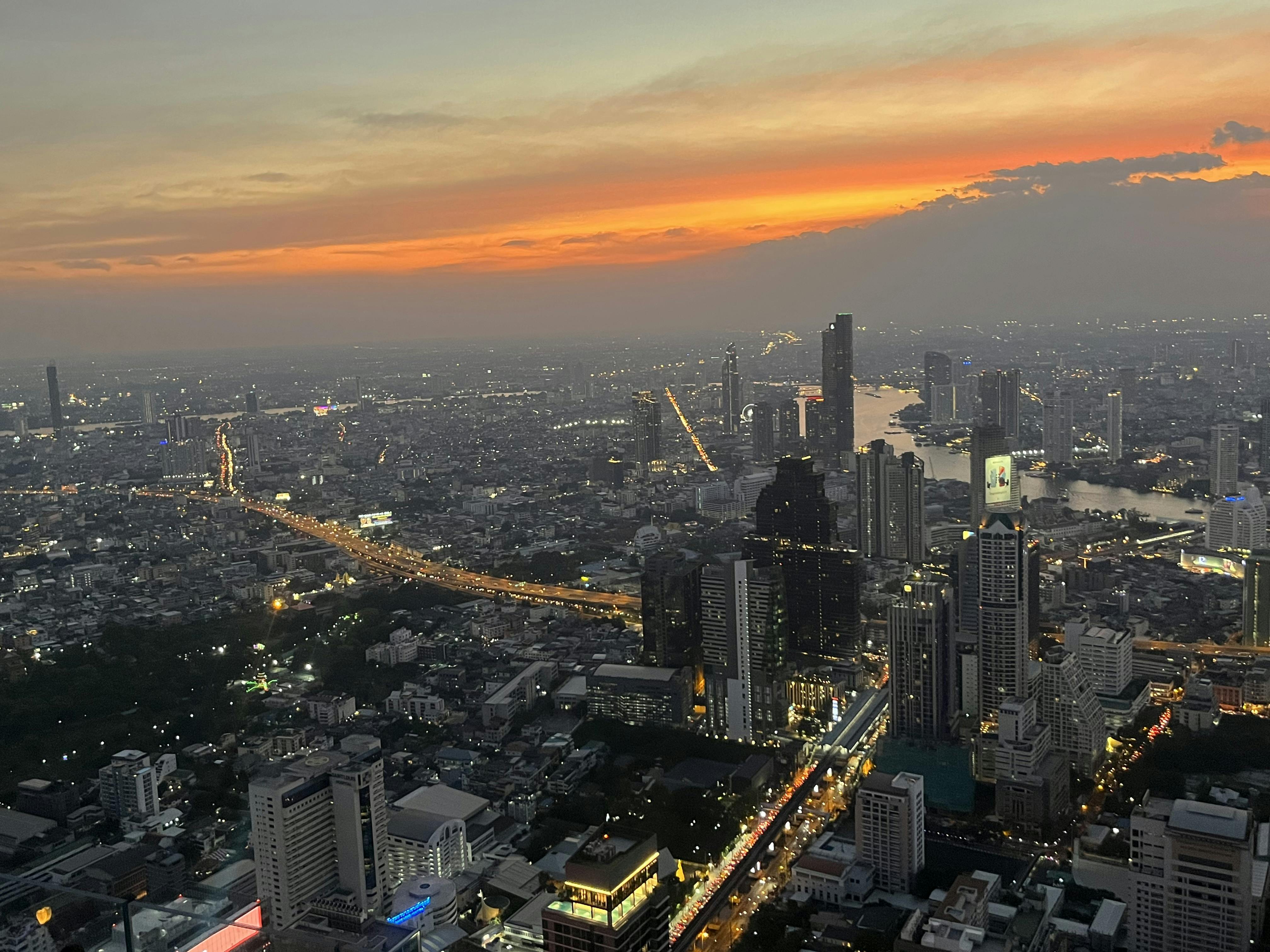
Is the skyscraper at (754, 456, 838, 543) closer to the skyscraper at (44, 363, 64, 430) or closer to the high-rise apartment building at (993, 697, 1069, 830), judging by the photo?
the high-rise apartment building at (993, 697, 1069, 830)

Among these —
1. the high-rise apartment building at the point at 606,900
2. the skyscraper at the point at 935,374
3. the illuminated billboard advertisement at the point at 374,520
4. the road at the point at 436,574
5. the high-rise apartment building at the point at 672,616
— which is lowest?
the road at the point at 436,574

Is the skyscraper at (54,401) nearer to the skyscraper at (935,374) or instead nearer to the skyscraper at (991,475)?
the skyscraper at (991,475)

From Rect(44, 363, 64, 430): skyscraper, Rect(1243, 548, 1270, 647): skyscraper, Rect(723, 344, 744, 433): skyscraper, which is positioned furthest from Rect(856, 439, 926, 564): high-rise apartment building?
Rect(44, 363, 64, 430): skyscraper

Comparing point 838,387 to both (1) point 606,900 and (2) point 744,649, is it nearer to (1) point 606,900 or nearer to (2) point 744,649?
(2) point 744,649

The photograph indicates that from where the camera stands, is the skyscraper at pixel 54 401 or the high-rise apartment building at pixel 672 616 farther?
the skyscraper at pixel 54 401

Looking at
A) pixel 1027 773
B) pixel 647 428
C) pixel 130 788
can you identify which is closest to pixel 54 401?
pixel 647 428

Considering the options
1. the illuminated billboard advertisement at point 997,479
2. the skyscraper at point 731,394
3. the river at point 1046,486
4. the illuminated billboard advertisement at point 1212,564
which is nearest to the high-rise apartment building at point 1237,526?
the illuminated billboard advertisement at point 1212,564
